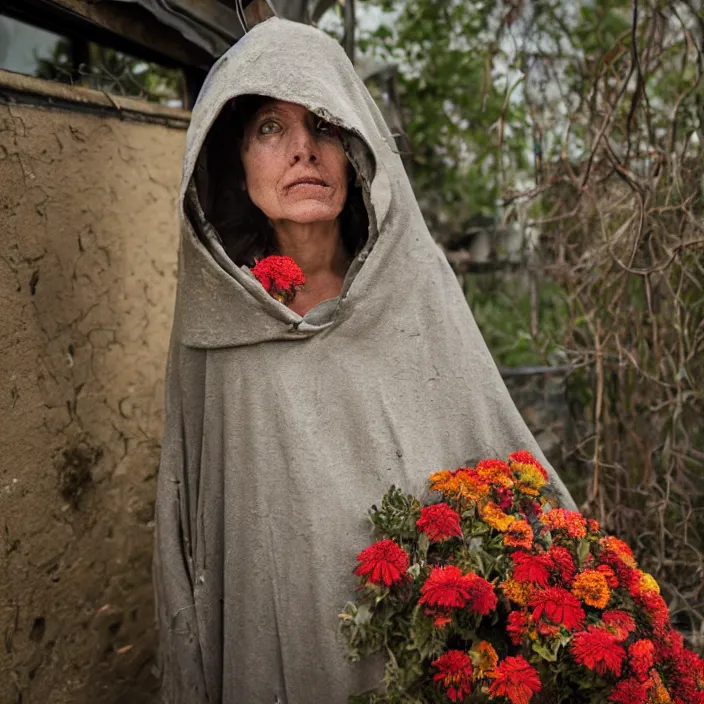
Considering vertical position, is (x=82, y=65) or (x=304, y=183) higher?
(x=82, y=65)

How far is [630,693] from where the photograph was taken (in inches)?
50.2

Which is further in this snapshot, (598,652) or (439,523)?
(439,523)

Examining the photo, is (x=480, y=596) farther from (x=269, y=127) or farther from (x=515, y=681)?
(x=269, y=127)

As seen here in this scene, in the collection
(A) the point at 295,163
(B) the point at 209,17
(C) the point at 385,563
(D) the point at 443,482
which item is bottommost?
(C) the point at 385,563

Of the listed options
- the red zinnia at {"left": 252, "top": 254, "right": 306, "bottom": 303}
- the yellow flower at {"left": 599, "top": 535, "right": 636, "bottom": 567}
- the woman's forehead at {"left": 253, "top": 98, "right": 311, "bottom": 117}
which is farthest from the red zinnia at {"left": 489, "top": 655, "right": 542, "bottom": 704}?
the woman's forehead at {"left": 253, "top": 98, "right": 311, "bottom": 117}

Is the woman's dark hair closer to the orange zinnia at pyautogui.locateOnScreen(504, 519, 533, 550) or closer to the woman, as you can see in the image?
the woman

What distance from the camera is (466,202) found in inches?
209

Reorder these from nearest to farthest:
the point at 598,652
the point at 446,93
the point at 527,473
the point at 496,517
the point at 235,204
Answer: the point at 598,652 < the point at 496,517 < the point at 527,473 < the point at 235,204 < the point at 446,93

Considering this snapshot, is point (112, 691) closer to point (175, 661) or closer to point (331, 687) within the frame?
point (175, 661)

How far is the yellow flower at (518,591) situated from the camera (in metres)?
1.34

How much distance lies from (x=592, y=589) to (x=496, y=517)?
0.71ft

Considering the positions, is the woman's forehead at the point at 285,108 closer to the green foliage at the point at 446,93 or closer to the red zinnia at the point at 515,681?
the red zinnia at the point at 515,681

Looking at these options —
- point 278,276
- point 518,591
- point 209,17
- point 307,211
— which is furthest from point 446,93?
point 518,591

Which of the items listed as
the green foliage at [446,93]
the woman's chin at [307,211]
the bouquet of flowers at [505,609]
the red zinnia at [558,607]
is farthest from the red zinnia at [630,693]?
the green foliage at [446,93]
